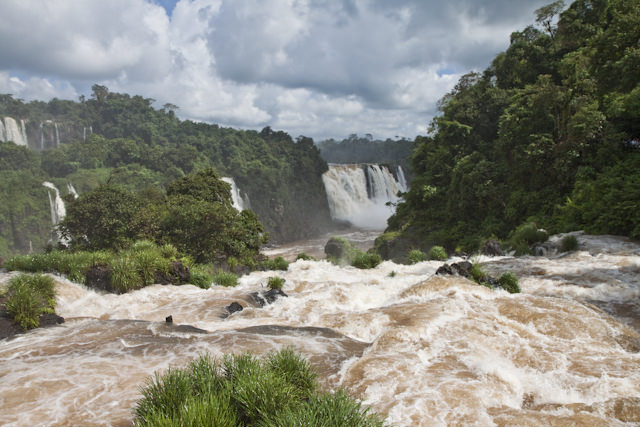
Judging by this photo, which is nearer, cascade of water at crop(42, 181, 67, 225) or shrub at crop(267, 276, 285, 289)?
shrub at crop(267, 276, 285, 289)

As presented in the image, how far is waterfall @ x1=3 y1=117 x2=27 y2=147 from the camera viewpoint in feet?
225

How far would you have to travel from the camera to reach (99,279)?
12969 mm

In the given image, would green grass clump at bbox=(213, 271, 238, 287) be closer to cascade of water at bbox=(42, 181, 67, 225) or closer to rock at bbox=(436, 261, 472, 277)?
rock at bbox=(436, 261, 472, 277)

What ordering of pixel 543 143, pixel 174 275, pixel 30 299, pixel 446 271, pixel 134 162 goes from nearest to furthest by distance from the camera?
pixel 30 299 → pixel 446 271 → pixel 174 275 → pixel 543 143 → pixel 134 162

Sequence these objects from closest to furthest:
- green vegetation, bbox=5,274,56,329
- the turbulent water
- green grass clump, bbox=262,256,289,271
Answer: the turbulent water, green vegetation, bbox=5,274,56,329, green grass clump, bbox=262,256,289,271

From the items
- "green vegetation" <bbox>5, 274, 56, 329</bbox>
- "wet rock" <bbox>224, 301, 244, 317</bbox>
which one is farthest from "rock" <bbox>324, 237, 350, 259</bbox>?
"green vegetation" <bbox>5, 274, 56, 329</bbox>

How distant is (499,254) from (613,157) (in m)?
7.23

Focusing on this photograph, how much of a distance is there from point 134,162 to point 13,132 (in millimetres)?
32418

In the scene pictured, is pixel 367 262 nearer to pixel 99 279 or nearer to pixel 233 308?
pixel 233 308

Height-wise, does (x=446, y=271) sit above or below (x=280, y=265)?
above

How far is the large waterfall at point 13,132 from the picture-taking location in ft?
223

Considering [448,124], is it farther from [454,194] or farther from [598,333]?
[598,333]

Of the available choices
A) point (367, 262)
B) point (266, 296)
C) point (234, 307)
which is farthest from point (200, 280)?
point (367, 262)

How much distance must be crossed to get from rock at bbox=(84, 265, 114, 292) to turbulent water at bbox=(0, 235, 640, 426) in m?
0.49
